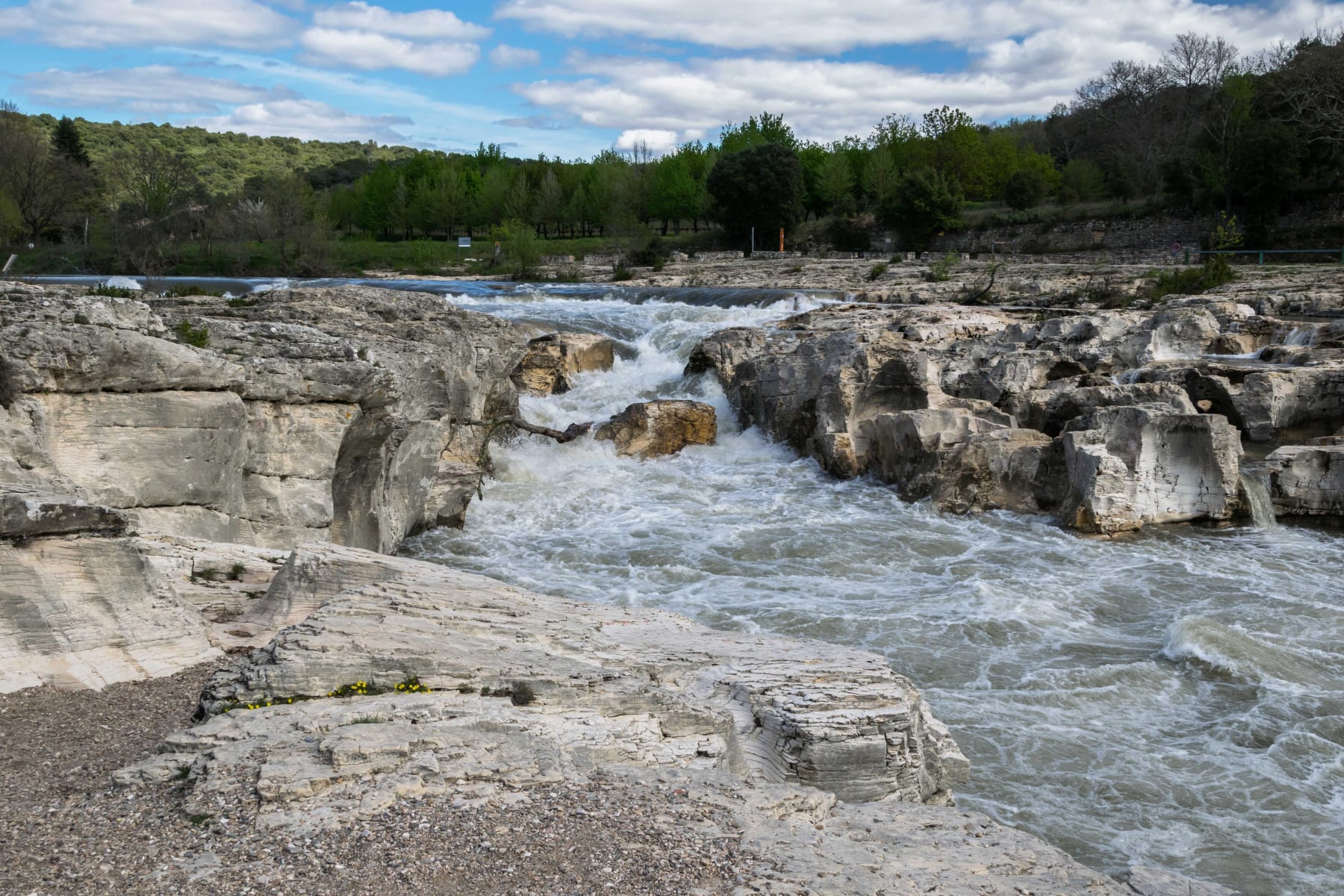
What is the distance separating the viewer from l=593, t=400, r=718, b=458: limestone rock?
16.9 metres

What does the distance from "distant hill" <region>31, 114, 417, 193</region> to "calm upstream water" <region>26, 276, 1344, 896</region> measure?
280 ft

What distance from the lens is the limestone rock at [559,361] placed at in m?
19.2

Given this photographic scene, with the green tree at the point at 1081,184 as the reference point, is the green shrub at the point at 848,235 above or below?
below

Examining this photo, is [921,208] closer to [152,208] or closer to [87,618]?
[152,208]

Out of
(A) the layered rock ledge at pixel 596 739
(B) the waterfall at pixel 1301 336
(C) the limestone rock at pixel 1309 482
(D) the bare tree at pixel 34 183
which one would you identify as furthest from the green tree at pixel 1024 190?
(A) the layered rock ledge at pixel 596 739

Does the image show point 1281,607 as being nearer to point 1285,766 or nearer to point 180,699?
point 1285,766

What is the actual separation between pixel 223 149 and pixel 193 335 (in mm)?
119404

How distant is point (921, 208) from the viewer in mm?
45594

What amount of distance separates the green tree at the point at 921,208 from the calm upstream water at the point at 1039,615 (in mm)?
31064

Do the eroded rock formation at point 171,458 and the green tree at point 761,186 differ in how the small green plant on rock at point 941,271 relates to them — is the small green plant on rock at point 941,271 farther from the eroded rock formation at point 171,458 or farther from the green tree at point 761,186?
the eroded rock formation at point 171,458

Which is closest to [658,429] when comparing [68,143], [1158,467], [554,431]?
[554,431]

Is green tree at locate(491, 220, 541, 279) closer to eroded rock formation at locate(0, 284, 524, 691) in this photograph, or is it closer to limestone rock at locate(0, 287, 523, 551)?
limestone rock at locate(0, 287, 523, 551)

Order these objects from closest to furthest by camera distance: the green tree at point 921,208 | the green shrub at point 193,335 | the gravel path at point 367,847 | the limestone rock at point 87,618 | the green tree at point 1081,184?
1. the gravel path at point 367,847
2. the limestone rock at point 87,618
3. the green shrub at point 193,335
4. the green tree at point 921,208
5. the green tree at point 1081,184

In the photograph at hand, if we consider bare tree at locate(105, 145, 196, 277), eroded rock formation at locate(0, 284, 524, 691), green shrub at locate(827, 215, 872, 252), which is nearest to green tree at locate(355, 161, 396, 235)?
bare tree at locate(105, 145, 196, 277)
